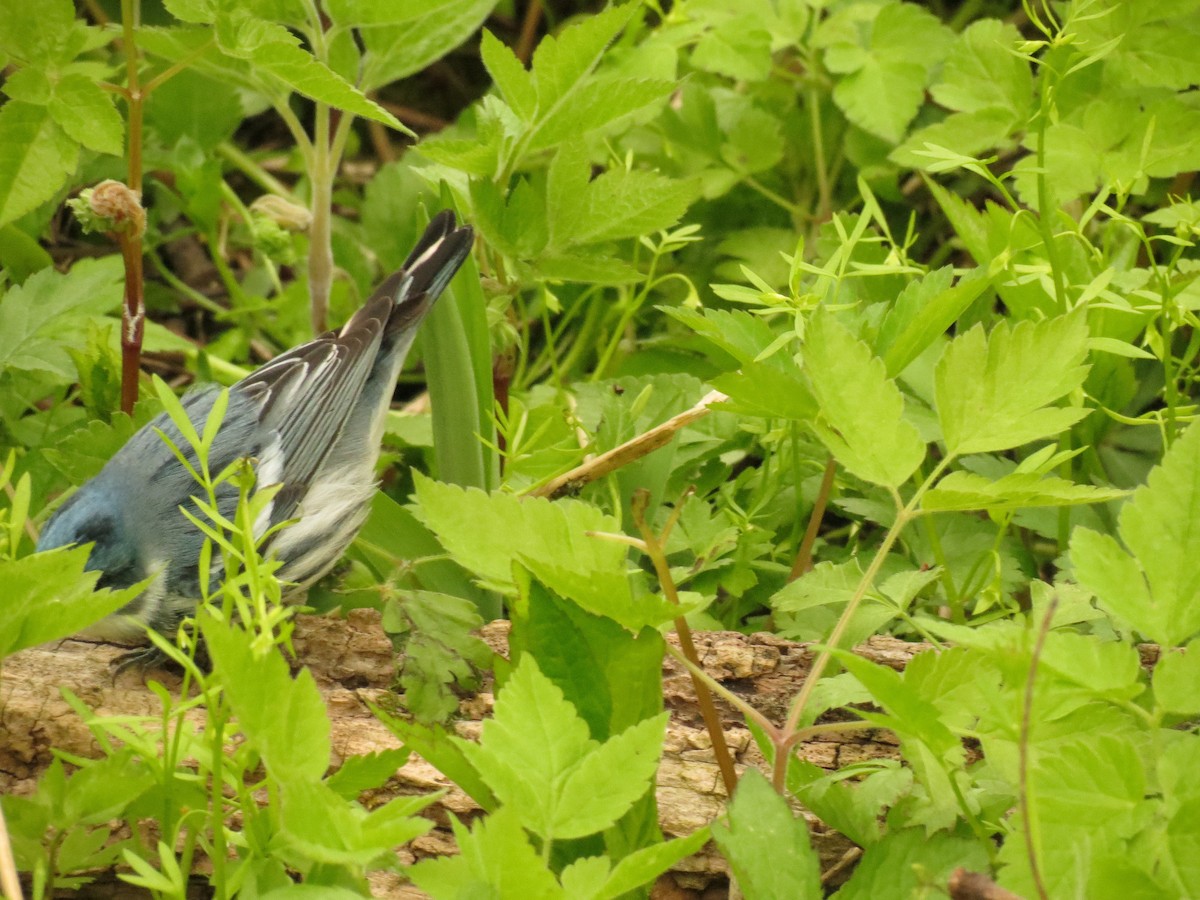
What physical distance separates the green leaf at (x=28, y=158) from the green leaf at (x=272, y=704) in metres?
1.06

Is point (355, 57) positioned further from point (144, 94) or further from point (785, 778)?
point (785, 778)

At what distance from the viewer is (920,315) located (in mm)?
1537

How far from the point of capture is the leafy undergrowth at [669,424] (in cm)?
118

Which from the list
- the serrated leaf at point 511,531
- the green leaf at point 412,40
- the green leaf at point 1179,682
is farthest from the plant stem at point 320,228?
the green leaf at point 1179,682

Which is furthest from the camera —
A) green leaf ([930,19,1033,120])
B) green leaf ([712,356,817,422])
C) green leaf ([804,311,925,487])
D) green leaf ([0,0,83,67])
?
green leaf ([930,19,1033,120])

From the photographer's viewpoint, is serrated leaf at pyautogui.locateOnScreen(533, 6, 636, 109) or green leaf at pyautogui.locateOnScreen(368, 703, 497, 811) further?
serrated leaf at pyautogui.locateOnScreen(533, 6, 636, 109)

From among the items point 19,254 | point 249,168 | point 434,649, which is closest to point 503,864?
point 434,649

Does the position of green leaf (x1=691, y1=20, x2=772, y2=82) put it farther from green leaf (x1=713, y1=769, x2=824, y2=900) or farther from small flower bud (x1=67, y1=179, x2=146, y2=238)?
green leaf (x1=713, y1=769, x2=824, y2=900)

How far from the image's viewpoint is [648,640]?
1.34m

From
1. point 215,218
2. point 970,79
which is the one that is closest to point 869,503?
point 970,79

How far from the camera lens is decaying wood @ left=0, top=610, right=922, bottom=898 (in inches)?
59.1

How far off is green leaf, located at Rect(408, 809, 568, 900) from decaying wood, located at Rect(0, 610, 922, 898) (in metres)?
0.36

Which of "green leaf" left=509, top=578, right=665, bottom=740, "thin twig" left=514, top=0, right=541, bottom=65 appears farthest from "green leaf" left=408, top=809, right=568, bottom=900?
"thin twig" left=514, top=0, right=541, bottom=65

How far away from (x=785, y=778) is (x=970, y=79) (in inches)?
56.8
